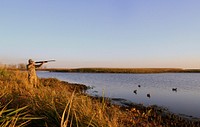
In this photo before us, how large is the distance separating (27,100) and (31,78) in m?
7.58

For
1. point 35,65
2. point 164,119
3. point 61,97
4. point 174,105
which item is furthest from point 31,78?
point 174,105

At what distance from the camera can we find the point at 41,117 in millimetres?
5117

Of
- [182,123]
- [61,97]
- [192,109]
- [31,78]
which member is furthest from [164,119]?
[61,97]

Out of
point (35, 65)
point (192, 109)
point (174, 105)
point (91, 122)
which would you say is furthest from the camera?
point (174, 105)

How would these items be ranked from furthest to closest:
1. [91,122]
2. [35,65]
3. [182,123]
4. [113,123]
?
[35,65], [182,123], [113,123], [91,122]

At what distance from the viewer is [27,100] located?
646 centimetres

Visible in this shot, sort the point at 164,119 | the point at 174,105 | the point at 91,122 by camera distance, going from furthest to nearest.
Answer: the point at 174,105
the point at 164,119
the point at 91,122

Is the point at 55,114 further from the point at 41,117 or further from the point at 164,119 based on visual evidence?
the point at 164,119

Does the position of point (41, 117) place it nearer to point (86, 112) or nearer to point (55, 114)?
point (55, 114)

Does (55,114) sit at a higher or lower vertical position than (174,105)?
higher

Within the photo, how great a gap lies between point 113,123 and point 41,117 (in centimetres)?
141

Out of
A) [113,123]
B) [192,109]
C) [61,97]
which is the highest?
[61,97]

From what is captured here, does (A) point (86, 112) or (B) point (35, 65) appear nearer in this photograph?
(A) point (86, 112)

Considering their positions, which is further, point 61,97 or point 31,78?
point 31,78
